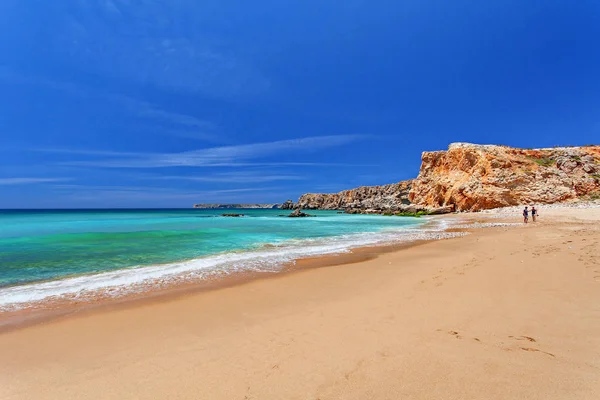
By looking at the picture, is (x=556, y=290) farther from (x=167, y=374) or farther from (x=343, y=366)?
(x=167, y=374)

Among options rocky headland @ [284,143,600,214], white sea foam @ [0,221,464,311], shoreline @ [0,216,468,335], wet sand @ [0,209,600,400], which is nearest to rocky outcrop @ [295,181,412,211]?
rocky headland @ [284,143,600,214]

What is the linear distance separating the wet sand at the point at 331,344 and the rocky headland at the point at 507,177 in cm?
3614

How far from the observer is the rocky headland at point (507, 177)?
1374 inches

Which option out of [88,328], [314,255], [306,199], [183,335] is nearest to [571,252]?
[314,255]

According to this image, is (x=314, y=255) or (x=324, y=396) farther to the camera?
(x=314, y=255)

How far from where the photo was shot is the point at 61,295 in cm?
616

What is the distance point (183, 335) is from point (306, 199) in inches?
4928

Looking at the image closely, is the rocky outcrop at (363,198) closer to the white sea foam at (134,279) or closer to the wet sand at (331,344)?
the white sea foam at (134,279)

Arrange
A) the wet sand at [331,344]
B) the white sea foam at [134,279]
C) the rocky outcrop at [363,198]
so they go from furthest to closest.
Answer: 1. the rocky outcrop at [363,198]
2. the white sea foam at [134,279]
3. the wet sand at [331,344]

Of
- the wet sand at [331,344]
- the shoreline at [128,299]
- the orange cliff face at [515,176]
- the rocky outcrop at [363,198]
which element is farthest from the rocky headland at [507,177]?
the shoreline at [128,299]

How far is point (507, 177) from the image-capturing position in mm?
36156

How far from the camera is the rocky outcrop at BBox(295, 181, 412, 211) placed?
74688 mm

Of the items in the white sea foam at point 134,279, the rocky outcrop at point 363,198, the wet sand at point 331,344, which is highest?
the rocky outcrop at point 363,198

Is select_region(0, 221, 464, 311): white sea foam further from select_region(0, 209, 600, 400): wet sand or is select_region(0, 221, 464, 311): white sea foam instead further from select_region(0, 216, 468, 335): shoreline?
select_region(0, 209, 600, 400): wet sand
